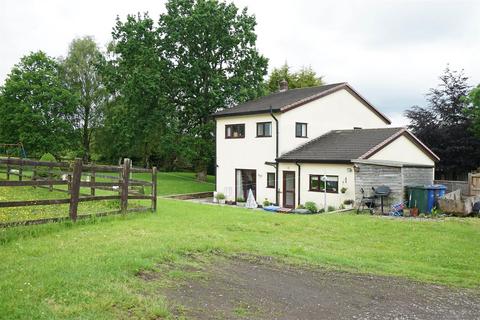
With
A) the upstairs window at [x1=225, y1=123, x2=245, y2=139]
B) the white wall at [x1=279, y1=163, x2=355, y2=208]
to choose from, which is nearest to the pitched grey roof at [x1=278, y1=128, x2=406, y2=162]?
the white wall at [x1=279, y1=163, x2=355, y2=208]

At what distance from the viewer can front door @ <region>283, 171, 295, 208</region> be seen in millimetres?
25359

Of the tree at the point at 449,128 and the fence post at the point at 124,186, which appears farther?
the tree at the point at 449,128

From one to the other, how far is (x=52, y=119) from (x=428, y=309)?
45.9m

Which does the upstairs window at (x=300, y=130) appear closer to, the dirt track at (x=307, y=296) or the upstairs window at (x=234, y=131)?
the upstairs window at (x=234, y=131)

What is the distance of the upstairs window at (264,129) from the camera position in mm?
26922

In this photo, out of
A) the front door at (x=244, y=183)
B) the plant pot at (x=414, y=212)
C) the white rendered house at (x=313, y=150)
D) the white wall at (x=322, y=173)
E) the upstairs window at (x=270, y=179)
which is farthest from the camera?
the front door at (x=244, y=183)

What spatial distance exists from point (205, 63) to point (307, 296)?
31038 millimetres

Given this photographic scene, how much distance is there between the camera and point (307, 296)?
238 inches

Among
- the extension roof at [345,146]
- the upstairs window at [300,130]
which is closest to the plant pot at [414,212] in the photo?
the extension roof at [345,146]

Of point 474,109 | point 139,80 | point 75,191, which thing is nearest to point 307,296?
point 75,191

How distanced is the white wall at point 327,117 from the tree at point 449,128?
7.90m

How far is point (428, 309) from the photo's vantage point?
19.1ft

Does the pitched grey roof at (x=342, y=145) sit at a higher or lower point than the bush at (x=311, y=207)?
higher

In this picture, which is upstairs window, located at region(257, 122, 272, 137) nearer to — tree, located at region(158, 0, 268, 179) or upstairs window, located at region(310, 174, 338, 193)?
upstairs window, located at region(310, 174, 338, 193)
